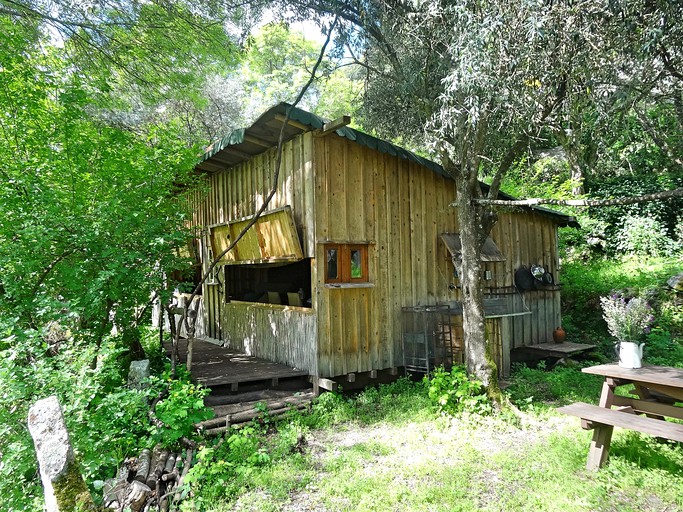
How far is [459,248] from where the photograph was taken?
7.93 metres

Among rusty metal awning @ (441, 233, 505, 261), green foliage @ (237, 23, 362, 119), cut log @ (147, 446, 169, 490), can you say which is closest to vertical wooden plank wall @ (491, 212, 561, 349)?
rusty metal awning @ (441, 233, 505, 261)

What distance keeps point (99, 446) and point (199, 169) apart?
7.08 meters

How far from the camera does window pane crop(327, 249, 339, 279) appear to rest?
6.73 m

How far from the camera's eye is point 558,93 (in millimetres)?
5441

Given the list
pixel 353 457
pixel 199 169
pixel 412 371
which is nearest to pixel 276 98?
pixel 199 169

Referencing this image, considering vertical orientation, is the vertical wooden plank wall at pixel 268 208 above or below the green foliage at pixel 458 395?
above

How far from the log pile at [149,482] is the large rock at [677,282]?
10.8m

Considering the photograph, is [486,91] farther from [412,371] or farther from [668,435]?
[412,371]

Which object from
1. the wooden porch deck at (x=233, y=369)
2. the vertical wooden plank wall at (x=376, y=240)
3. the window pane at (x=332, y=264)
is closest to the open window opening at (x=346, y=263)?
the window pane at (x=332, y=264)

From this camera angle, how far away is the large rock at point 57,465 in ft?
9.24

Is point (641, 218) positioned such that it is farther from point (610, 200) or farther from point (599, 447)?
point (599, 447)

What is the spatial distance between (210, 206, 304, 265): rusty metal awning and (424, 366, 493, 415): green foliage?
2.86 metres

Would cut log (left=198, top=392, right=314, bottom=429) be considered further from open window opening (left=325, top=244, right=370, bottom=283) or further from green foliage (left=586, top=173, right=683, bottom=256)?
green foliage (left=586, top=173, right=683, bottom=256)

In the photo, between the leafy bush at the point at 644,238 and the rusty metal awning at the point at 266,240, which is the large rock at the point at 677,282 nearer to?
the leafy bush at the point at 644,238
